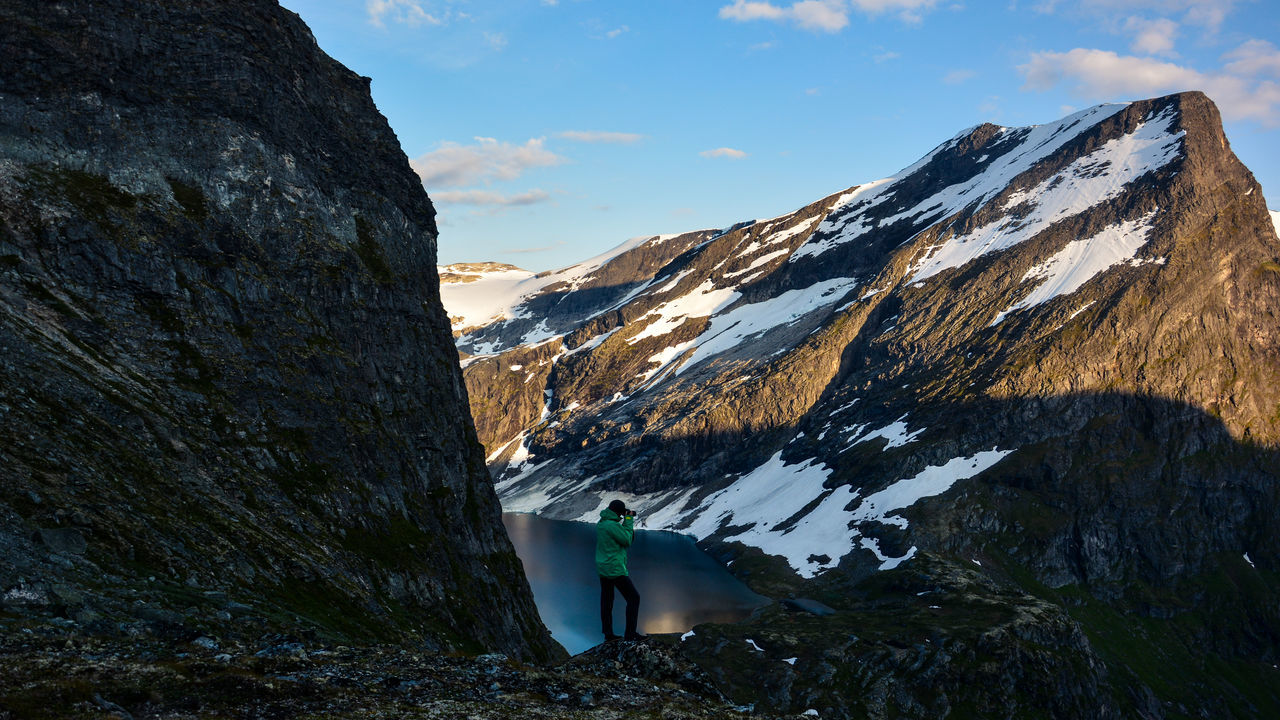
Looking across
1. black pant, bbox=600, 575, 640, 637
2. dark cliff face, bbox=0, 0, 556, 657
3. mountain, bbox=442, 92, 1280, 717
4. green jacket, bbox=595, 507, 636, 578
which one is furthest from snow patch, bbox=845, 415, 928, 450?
green jacket, bbox=595, 507, 636, 578

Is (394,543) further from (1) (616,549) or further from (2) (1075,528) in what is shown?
(2) (1075,528)

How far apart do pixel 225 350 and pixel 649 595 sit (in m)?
124

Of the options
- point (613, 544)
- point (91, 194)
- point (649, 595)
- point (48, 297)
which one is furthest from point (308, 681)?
point (649, 595)

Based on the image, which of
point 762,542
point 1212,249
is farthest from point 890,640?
point 1212,249

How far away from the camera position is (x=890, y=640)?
115m

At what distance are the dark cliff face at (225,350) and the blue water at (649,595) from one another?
69.0 metres

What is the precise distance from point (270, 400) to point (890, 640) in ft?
315

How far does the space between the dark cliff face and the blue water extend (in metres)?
→ 69.0

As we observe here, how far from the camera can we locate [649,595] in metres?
161

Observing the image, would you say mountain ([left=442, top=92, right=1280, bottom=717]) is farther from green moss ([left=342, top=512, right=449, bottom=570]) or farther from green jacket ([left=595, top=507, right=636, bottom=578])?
green jacket ([left=595, top=507, right=636, bottom=578])

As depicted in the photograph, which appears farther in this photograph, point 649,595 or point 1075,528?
point 649,595

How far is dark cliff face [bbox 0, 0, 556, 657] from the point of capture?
26750mm

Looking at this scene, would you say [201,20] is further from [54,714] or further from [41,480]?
[54,714]

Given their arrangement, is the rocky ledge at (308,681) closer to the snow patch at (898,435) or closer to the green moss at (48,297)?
the green moss at (48,297)
